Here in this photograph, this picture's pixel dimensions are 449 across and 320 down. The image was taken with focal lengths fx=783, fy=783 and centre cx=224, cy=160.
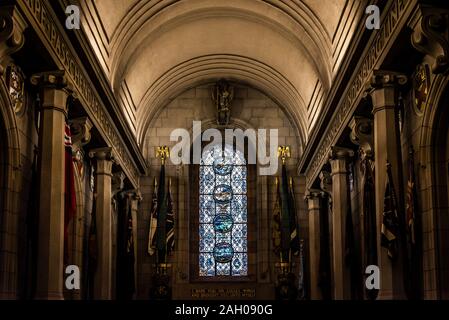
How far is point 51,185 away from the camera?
14.9 meters

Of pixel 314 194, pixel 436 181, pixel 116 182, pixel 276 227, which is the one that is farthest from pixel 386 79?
pixel 276 227

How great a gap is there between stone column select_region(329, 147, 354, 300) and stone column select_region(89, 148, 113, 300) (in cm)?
618

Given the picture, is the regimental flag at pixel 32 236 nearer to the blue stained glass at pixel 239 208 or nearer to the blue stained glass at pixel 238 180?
the blue stained glass at pixel 239 208

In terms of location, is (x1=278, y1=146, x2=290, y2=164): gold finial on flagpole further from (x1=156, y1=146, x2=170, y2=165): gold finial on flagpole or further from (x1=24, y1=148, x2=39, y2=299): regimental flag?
(x1=24, y1=148, x2=39, y2=299): regimental flag

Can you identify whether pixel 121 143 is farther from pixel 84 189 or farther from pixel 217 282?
pixel 217 282

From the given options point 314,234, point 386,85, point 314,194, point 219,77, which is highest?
point 219,77

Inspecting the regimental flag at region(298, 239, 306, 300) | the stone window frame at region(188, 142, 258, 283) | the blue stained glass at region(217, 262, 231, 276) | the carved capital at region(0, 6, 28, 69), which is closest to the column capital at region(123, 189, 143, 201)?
the stone window frame at region(188, 142, 258, 283)

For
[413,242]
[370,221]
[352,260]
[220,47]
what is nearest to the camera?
[413,242]

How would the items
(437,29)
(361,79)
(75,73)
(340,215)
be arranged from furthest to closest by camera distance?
1. (340,215)
2. (361,79)
3. (75,73)
4. (437,29)

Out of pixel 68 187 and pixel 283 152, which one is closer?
pixel 68 187

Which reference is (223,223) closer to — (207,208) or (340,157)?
(207,208)

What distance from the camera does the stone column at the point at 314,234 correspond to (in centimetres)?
2605

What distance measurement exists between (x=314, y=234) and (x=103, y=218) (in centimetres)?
810

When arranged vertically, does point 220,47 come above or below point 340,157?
above
